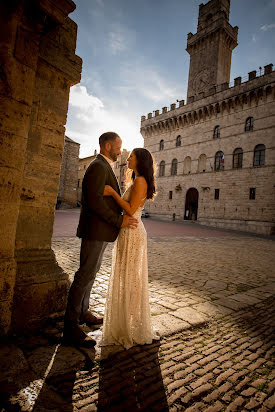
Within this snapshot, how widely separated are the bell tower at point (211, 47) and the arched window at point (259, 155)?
10063mm

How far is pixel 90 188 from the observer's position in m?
2.32

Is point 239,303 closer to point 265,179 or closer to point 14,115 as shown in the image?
point 14,115

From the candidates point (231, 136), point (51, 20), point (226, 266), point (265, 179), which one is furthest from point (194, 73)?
point (51, 20)

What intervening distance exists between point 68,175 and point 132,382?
33133 mm

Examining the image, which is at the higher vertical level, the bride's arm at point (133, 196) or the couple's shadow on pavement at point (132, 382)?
the bride's arm at point (133, 196)

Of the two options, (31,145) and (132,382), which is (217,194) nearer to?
(31,145)

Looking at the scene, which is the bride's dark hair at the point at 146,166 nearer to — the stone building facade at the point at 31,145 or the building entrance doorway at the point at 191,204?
the stone building facade at the point at 31,145

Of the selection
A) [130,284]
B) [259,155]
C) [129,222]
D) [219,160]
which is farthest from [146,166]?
[219,160]

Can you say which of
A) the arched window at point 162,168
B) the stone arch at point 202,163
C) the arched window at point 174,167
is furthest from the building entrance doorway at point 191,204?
the arched window at point 162,168

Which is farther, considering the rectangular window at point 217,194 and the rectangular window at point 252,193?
the rectangular window at point 217,194

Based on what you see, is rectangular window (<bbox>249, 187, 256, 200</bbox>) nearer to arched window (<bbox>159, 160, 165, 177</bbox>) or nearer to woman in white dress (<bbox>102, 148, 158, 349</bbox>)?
arched window (<bbox>159, 160, 165, 177</bbox>)

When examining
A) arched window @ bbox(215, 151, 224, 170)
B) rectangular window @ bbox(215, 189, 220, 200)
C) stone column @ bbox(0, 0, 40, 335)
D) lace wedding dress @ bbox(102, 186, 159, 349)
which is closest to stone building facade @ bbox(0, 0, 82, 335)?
stone column @ bbox(0, 0, 40, 335)

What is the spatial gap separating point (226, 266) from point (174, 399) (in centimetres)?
503

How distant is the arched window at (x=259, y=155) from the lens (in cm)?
2187
